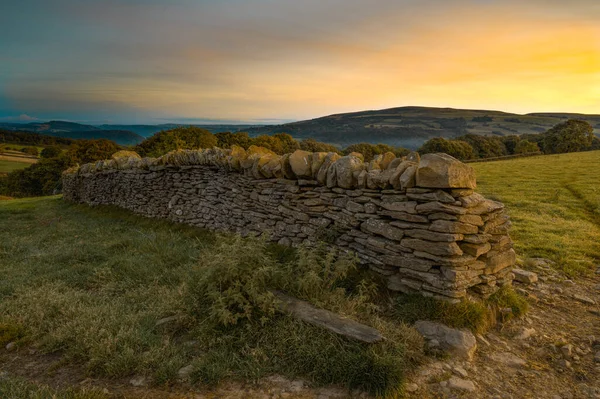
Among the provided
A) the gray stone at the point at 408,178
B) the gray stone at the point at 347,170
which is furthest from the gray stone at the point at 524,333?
the gray stone at the point at 347,170

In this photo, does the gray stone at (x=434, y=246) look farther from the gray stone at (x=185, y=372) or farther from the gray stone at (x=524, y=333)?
the gray stone at (x=185, y=372)

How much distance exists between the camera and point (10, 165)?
61.4 metres

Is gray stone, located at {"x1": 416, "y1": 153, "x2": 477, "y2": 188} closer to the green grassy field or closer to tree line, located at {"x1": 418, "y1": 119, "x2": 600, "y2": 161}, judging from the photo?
the green grassy field

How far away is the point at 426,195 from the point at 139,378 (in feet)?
13.8

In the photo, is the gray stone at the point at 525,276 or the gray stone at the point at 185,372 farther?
the gray stone at the point at 525,276

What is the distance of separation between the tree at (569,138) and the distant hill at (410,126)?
2751 centimetres

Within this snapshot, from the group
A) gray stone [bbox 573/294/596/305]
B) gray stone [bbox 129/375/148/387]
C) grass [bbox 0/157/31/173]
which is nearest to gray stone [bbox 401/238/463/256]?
gray stone [bbox 573/294/596/305]

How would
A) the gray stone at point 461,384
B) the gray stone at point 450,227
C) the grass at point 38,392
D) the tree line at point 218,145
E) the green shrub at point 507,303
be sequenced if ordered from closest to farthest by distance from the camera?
the grass at point 38,392 → the gray stone at point 461,384 → the gray stone at point 450,227 → the green shrub at point 507,303 → the tree line at point 218,145

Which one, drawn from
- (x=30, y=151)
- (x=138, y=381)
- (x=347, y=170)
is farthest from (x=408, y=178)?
(x=30, y=151)

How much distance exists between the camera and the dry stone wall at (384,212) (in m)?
4.86

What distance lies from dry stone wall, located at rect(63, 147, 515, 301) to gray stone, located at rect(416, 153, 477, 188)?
0.01 m

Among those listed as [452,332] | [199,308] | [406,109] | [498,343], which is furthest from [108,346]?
[406,109]

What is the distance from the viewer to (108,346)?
385 centimetres

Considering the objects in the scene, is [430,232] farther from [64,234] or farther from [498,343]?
[64,234]
